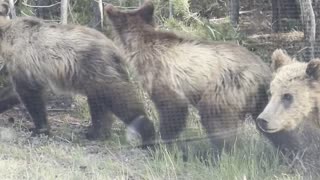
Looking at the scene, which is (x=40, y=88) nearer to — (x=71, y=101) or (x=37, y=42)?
(x=37, y=42)

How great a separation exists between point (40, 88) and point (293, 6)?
13.3 feet

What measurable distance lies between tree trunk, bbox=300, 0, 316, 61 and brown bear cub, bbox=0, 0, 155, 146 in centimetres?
197

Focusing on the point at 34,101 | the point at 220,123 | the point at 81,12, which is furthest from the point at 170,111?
the point at 81,12

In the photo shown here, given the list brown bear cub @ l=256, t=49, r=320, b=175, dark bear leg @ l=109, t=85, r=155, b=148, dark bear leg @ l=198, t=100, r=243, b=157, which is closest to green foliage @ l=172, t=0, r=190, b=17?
dark bear leg @ l=109, t=85, r=155, b=148

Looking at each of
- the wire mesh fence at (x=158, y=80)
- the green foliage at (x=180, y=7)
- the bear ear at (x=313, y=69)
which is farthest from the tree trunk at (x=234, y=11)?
the bear ear at (x=313, y=69)

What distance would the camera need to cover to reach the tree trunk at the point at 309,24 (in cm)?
728

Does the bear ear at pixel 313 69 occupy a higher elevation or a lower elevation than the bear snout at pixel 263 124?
higher

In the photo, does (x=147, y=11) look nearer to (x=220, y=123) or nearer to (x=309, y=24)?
(x=220, y=123)

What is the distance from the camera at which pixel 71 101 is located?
838 cm

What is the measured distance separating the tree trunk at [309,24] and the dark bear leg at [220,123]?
1719 mm

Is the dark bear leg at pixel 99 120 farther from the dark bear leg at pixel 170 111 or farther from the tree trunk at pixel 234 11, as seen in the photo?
the tree trunk at pixel 234 11

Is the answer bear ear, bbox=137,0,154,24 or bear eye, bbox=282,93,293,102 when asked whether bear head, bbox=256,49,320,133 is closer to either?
bear eye, bbox=282,93,293,102

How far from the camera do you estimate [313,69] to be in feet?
18.2

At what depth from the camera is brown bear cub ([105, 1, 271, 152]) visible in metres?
6.09
